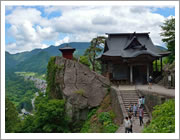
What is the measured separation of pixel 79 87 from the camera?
19281 mm

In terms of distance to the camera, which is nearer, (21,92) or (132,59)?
(132,59)

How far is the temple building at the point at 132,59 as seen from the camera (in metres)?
21.6

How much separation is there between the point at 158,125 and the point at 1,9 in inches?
394

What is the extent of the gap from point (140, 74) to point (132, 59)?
2.85m

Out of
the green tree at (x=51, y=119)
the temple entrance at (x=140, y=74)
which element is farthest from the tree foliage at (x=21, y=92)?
the green tree at (x=51, y=119)

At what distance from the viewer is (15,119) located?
28656 millimetres

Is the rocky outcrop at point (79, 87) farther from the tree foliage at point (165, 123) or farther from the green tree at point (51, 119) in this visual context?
the tree foliage at point (165, 123)

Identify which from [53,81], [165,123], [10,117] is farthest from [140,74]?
[10,117]

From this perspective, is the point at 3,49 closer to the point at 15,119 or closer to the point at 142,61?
the point at 142,61

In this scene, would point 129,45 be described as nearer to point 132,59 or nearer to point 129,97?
point 132,59

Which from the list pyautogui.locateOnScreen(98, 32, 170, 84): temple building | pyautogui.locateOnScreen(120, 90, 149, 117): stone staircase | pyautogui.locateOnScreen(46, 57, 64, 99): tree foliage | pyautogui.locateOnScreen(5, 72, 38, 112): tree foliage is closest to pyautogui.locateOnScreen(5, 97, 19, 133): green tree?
pyautogui.locateOnScreen(46, 57, 64, 99): tree foliage

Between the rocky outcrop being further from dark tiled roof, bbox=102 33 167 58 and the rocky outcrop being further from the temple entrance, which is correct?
the temple entrance

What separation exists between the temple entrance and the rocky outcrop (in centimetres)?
488

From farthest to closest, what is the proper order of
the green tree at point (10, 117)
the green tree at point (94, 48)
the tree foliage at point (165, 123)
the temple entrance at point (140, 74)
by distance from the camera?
the green tree at point (94, 48)
the green tree at point (10, 117)
the temple entrance at point (140, 74)
the tree foliage at point (165, 123)
